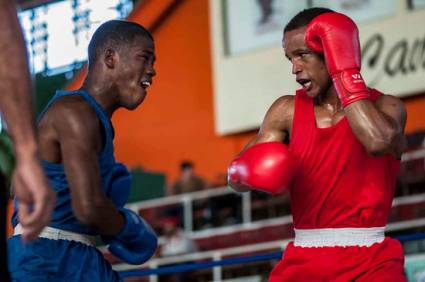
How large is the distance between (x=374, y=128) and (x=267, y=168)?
1.17 ft

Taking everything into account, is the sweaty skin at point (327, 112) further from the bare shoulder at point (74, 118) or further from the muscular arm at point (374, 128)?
the bare shoulder at point (74, 118)

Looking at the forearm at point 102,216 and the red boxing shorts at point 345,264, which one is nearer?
the forearm at point 102,216

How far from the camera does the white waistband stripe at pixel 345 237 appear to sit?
10.6 ft

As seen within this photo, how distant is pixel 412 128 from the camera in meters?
10.5

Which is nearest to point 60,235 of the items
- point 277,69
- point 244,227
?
point 244,227

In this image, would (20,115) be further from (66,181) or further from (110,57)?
(110,57)

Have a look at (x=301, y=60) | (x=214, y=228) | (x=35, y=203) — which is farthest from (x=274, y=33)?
(x=35, y=203)

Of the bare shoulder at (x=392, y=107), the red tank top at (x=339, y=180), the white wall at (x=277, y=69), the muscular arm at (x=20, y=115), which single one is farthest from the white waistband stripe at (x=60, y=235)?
the white wall at (x=277, y=69)

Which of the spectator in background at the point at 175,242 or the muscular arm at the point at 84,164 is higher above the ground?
the muscular arm at the point at 84,164

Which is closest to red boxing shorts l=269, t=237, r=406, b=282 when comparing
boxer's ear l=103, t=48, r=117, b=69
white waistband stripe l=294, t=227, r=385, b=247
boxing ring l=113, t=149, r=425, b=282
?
white waistband stripe l=294, t=227, r=385, b=247

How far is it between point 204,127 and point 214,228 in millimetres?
2557

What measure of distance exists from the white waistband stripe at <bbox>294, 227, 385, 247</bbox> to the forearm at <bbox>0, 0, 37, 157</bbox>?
1.53m

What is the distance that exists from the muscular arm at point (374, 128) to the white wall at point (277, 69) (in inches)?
281

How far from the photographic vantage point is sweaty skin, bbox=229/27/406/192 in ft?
10.3
